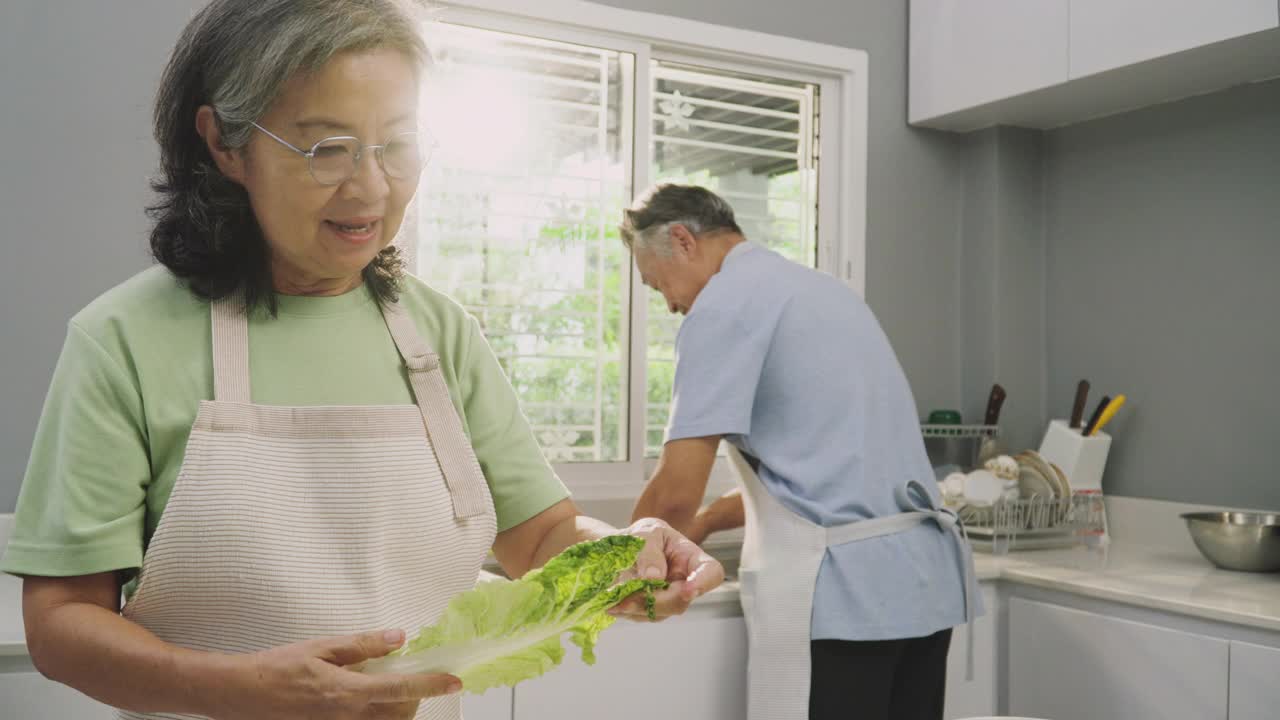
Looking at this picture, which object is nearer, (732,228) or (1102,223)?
(732,228)

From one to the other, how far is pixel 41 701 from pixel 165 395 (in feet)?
3.13

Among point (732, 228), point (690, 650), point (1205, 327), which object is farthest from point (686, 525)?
point (1205, 327)

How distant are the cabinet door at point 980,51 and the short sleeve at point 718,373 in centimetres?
114

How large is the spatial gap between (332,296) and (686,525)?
111cm

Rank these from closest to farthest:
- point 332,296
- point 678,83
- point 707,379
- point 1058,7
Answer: point 332,296
point 707,379
point 1058,7
point 678,83

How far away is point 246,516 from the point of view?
2.77ft

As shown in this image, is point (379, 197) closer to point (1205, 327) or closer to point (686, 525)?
point (686, 525)

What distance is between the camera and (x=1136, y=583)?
6.94 feet

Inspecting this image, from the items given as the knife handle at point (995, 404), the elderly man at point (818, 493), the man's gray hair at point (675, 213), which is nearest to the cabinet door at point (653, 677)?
the elderly man at point (818, 493)

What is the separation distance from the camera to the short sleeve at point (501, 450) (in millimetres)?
1018

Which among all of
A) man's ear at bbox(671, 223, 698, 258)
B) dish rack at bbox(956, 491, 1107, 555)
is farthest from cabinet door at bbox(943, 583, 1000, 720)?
man's ear at bbox(671, 223, 698, 258)

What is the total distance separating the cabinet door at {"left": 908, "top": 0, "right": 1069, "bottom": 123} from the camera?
2479 millimetres

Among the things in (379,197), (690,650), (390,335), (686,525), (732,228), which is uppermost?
(732,228)

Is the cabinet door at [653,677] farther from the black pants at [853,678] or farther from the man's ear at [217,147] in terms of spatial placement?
the man's ear at [217,147]
